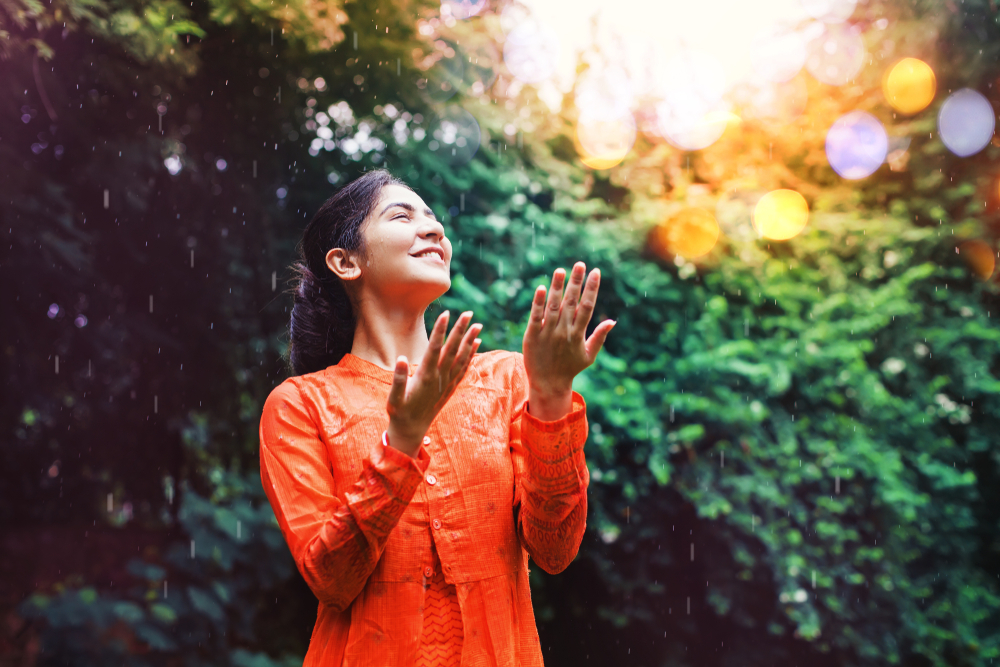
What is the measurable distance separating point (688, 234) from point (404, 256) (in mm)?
2134

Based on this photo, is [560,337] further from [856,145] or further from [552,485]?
[856,145]

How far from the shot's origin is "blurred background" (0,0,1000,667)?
330cm

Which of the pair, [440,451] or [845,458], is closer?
[440,451]

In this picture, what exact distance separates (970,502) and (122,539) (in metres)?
4.28

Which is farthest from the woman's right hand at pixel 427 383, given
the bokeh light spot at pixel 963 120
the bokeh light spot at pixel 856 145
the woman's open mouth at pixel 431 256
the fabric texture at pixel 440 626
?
the bokeh light spot at pixel 963 120

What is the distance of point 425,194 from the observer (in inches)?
133

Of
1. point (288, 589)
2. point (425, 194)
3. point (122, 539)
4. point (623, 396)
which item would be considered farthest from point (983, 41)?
point (122, 539)

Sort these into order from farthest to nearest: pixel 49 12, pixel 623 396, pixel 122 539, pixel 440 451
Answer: pixel 122 539
pixel 623 396
pixel 49 12
pixel 440 451

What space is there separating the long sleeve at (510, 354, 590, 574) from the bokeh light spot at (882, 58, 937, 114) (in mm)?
3228

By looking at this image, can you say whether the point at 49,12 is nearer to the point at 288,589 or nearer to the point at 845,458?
the point at 288,589

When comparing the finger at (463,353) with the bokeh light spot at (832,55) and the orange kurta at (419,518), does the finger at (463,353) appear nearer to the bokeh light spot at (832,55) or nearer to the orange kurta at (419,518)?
the orange kurta at (419,518)

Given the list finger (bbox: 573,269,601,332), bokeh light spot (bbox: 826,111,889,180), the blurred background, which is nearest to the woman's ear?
finger (bbox: 573,269,601,332)

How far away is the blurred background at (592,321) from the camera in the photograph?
3.30 metres

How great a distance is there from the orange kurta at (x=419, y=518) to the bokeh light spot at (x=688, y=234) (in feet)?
6.80
